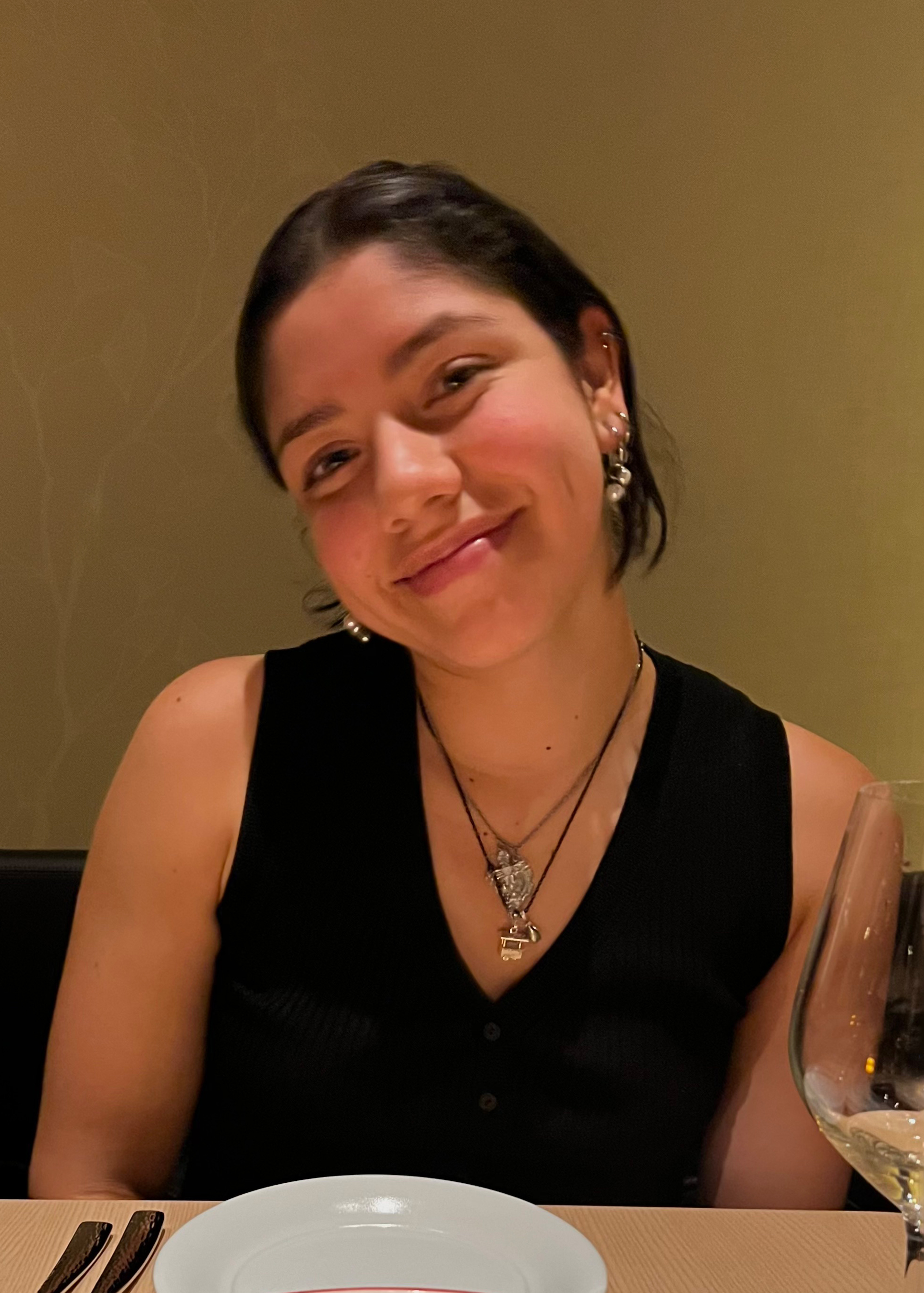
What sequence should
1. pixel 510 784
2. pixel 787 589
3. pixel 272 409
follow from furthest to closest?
pixel 787 589 < pixel 510 784 < pixel 272 409

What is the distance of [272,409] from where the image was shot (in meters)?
1.09

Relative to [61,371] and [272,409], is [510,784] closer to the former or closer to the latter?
[272,409]

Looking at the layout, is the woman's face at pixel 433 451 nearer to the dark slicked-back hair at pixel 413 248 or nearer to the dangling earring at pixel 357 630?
the dark slicked-back hair at pixel 413 248

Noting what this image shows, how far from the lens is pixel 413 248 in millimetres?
1063

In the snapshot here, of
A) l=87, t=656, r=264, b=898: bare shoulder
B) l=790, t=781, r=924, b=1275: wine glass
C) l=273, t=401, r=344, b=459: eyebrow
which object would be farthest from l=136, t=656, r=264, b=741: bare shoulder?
l=790, t=781, r=924, b=1275: wine glass

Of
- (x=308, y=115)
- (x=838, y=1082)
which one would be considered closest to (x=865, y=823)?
(x=838, y=1082)

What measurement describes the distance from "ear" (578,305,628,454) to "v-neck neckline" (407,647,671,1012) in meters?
0.27

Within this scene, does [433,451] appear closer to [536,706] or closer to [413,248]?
[413,248]

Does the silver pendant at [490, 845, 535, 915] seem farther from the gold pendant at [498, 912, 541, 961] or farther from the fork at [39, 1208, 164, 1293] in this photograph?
the fork at [39, 1208, 164, 1293]

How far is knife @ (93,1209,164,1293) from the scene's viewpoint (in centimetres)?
68

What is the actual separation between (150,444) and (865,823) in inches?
68.6

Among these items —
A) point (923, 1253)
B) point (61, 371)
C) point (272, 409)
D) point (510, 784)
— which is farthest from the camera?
point (61, 371)

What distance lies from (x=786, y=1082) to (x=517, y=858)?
1.06ft

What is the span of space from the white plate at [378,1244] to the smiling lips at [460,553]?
472 millimetres
